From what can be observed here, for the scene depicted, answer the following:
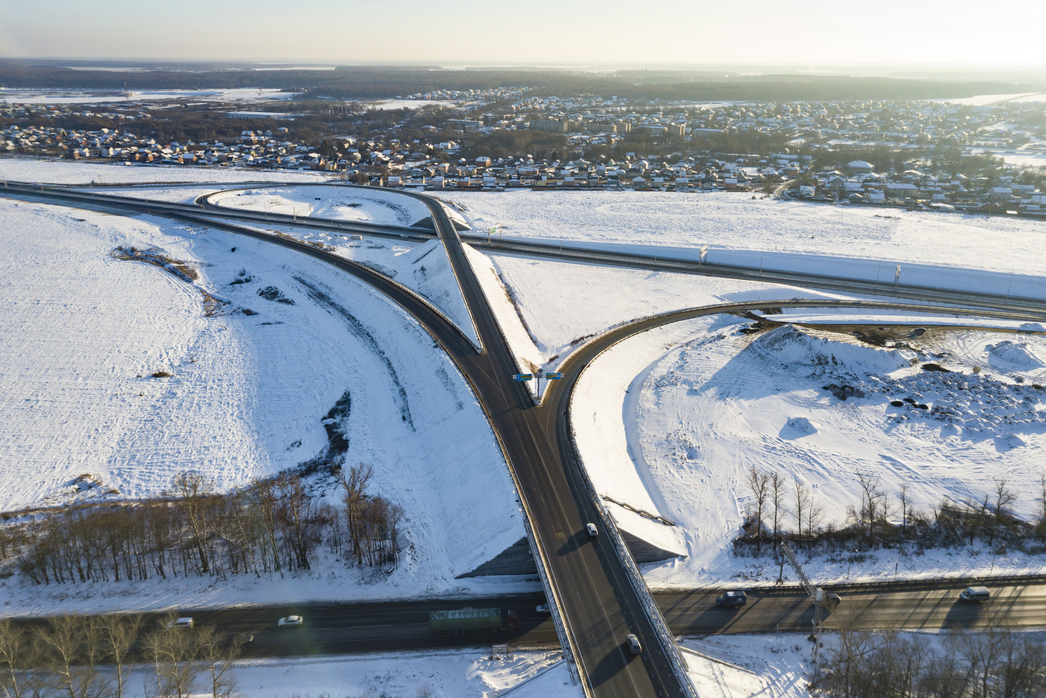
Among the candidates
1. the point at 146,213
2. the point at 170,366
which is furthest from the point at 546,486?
the point at 146,213

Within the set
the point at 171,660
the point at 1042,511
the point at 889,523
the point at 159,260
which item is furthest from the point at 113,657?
the point at 159,260

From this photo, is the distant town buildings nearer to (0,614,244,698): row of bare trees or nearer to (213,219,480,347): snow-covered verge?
(213,219,480,347): snow-covered verge

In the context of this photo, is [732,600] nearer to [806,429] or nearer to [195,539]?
[806,429]

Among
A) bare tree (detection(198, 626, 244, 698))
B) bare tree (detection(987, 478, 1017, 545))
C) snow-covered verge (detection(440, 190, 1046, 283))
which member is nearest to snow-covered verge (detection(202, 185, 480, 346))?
snow-covered verge (detection(440, 190, 1046, 283))

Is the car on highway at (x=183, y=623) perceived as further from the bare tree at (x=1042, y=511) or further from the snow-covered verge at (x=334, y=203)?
the snow-covered verge at (x=334, y=203)

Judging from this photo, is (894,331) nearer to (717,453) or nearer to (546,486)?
(717,453)

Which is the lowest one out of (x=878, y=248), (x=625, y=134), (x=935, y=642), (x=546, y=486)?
Answer: (x=935, y=642)
